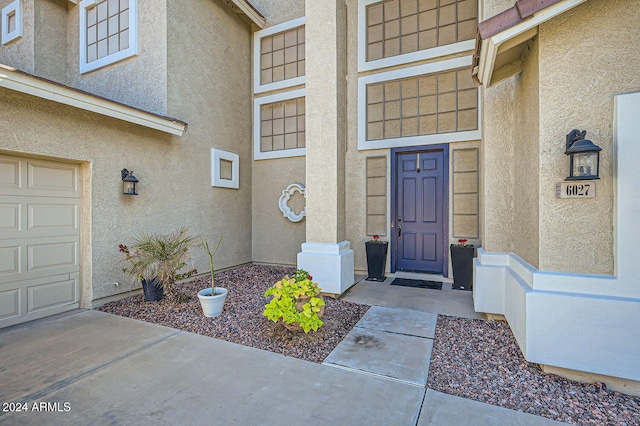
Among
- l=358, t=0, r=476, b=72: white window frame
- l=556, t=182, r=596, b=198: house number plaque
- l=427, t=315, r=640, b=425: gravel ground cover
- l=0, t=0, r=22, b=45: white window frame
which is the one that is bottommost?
l=427, t=315, r=640, b=425: gravel ground cover

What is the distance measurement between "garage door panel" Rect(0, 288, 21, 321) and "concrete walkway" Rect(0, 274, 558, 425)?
33 cm

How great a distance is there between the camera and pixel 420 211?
6281mm

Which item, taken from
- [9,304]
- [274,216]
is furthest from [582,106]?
[9,304]

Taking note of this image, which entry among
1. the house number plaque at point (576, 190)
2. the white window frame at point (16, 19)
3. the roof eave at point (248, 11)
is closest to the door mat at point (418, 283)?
the house number plaque at point (576, 190)

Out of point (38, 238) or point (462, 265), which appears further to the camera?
point (462, 265)

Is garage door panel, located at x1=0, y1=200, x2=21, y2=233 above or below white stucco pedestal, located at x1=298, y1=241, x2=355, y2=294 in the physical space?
above

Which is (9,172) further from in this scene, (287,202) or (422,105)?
(422,105)

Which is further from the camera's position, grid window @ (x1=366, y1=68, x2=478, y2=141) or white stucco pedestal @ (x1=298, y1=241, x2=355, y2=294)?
grid window @ (x1=366, y1=68, x2=478, y2=141)

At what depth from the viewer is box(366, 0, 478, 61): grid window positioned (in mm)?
5801

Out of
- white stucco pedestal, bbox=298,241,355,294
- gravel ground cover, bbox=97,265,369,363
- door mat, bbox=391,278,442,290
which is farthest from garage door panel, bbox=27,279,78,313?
door mat, bbox=391,278,442,290

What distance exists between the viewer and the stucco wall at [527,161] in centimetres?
306

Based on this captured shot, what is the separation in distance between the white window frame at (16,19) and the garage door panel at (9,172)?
222 inches

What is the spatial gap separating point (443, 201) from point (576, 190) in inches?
131

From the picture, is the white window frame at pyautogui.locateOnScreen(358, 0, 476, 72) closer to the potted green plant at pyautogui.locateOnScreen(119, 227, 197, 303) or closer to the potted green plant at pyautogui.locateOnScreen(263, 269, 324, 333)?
the potted green plant at pyautogui.locateOnScreen(263, 269, 324, 333)
